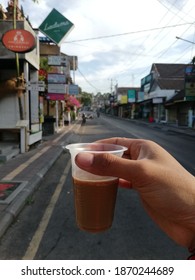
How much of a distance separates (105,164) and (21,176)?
7.09 metres

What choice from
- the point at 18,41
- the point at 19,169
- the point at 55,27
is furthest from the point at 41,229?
the point at 55,27

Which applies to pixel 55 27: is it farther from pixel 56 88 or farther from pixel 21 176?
pixel 21 176

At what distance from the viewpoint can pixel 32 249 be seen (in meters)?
4.20

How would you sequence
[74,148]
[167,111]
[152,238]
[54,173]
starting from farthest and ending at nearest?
[167,111] < [54,173] < [152,238] < [74,148]

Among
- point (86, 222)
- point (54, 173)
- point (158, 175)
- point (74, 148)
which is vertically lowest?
point (54, 173)

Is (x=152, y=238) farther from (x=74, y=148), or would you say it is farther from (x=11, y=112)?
(x=11, y=112)

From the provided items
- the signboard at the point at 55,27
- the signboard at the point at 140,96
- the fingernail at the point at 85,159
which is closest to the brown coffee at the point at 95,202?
the fingernail at the point at 85,159

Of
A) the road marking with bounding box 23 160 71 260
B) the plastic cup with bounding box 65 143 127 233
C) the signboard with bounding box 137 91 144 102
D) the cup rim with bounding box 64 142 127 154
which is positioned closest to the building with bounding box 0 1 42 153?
the road marking with bounding box 23 160 71 260

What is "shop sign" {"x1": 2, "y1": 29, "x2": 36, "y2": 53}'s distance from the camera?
11172 millimetres

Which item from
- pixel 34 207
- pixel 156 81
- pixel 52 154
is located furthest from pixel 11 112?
pixel 156 81

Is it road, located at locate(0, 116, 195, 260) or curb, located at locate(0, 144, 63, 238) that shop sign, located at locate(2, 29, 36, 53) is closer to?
curb, located at locate(0, 144, 63, 238)

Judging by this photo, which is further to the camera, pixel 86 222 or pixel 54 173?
pixel 54 173

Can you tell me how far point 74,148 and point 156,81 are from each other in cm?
4788

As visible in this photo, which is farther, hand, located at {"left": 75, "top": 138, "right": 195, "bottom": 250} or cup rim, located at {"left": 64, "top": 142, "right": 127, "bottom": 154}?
cup rim, located at {"left": 64, "top": 142, "right": 127, "bottom": 154}
